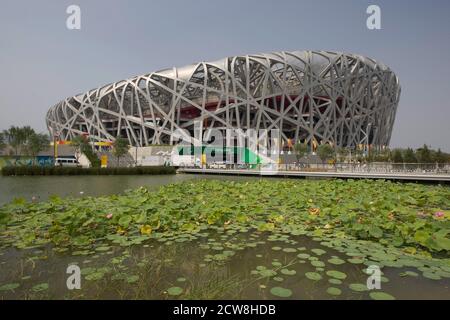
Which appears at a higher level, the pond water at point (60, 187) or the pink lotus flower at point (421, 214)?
the pink lotus flower at point (421, 214)

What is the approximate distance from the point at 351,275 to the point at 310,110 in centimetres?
4963

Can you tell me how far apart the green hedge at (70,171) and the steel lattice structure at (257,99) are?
63.4ft

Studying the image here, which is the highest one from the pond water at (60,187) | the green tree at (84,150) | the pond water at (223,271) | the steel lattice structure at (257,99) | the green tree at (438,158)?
the steel lattice structure at (257,99)

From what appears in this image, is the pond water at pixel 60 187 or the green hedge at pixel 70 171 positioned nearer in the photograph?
the pond water at pixel 60 187

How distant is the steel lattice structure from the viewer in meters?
48.7

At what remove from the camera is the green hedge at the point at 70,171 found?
26703mm

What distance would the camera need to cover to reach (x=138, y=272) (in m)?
3.55

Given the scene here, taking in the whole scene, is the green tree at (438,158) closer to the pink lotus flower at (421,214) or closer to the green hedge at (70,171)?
the green hedge at (70,171)

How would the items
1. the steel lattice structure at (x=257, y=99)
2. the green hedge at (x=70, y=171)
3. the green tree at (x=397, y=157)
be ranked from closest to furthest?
1. the green hedge at (x=70, y=171)
2. the green tree at (x=397, y=157)
3. the steel lattice structure at (x=257, y=99)

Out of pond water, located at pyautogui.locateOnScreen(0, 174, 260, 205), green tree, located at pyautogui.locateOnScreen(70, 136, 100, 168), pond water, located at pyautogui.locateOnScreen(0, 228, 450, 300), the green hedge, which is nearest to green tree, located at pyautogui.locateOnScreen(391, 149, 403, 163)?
the green hedge

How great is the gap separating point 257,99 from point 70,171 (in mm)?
29870

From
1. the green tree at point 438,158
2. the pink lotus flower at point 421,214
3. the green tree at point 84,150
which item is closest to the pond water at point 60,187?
the pink lotus flower at point 421,214
